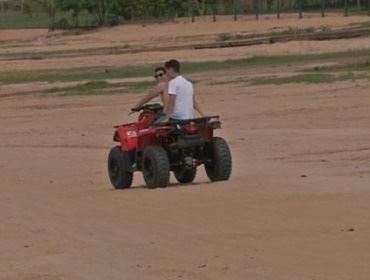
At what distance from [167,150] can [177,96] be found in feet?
2.15

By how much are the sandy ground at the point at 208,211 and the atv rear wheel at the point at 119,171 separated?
0.18 m

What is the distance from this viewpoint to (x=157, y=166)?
49.6ft

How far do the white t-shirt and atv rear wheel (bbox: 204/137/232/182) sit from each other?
469mm

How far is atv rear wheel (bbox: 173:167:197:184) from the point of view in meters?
15.8

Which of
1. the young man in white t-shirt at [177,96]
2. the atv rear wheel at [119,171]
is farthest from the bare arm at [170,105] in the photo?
the atv rear wheel at [119,171]

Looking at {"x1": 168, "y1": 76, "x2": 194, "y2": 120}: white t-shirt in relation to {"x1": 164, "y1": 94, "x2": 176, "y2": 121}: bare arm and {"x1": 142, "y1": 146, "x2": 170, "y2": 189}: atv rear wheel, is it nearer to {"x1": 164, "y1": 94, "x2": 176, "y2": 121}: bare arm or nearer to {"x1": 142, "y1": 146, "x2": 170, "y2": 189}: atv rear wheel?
{"x1": 164, "y1": 94, "x2": 176, "y2": 121}: bare arm

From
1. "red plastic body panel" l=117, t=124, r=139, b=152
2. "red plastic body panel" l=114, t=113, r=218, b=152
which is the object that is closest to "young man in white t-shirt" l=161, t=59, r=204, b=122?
"red plastic body panel" l=114, t=113, r=218, b=152

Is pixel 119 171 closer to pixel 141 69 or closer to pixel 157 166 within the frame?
pixel 157 166

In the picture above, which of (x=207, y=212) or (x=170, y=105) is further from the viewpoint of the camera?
(x=170, y=105)

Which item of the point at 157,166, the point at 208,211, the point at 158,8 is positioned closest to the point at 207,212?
the point at 208,211

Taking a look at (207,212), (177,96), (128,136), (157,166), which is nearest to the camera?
(207,212)

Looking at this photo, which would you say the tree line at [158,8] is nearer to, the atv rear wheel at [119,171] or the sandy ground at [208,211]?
the sandy ground at [208,211]

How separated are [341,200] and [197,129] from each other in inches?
96.7

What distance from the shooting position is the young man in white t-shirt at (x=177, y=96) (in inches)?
599
